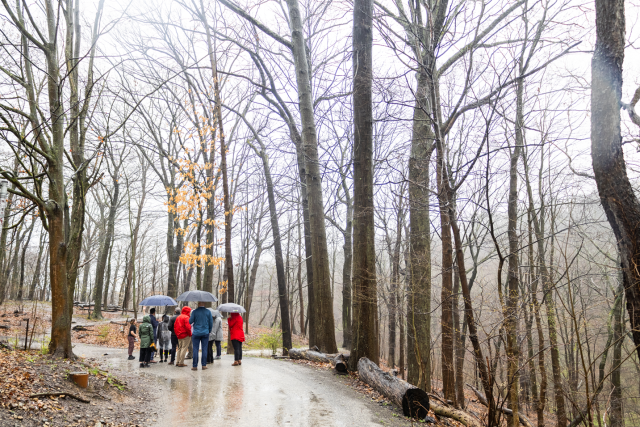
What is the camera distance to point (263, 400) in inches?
254

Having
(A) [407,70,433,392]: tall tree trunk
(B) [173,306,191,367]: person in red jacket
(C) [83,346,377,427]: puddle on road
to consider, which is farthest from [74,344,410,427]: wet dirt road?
(A) [407,70,433,392]: tall tree trunk

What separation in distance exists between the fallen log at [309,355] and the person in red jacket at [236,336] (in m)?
2.08

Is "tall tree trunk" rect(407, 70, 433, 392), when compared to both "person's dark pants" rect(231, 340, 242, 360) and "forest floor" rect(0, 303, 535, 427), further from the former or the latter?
"person's dark pants" rect(231, 340, 242, 360)

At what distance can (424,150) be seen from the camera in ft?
33.5

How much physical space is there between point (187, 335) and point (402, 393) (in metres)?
6.35

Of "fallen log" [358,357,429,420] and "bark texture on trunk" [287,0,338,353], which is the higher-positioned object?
"bark texture on trunk" [287,0,338,353]

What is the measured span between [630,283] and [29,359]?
948 cm

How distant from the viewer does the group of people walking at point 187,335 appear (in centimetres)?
942

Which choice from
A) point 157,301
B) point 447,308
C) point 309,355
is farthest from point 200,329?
point 447,308

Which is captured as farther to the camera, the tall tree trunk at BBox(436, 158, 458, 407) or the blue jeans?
the blue jeans

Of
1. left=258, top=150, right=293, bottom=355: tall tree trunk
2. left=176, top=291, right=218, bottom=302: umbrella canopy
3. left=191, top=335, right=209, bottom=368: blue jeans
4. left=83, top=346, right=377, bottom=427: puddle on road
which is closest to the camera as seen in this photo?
Result: left=83, top=346, right=377, bottom=427: puddle on road

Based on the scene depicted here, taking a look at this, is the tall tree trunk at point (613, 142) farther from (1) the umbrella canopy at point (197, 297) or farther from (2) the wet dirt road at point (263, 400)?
(1) the umbrella canopy at point (197, 297)

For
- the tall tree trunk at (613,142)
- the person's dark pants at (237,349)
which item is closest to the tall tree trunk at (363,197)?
the person's dark pants at (237,349)

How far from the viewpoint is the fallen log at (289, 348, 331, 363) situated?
1031 cm
